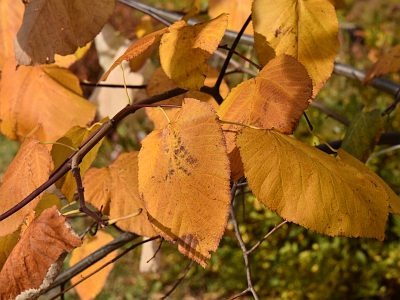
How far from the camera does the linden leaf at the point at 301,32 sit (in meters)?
0.61

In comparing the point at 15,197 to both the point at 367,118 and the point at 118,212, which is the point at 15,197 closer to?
the point at 118,212

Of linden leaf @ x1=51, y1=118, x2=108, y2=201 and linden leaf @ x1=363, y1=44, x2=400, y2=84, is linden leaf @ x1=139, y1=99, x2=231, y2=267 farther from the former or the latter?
linden leaf @ x1=363, y1=44, x2=400, y2=84

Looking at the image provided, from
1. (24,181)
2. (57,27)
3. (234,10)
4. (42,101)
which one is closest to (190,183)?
(24,181)

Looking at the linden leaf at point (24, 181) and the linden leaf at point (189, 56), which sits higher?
the linden leaf at point (189, 56)

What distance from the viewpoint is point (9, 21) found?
82 cm

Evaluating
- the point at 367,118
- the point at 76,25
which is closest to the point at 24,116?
the point at 76,25

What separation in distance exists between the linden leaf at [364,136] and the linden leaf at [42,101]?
1.54ft

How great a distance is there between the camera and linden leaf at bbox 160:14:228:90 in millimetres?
544

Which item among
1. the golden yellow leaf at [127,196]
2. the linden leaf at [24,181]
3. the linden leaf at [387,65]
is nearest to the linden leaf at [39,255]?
the linden leaf at [24,181]

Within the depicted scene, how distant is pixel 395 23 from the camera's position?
3701 mm

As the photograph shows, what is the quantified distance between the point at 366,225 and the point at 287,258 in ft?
6.12

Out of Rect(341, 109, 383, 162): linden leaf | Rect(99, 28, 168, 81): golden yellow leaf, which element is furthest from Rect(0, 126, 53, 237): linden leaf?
Rect(341, 109, 383, 162): linden leaf

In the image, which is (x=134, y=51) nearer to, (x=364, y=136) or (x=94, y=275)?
(x=364, y=136)

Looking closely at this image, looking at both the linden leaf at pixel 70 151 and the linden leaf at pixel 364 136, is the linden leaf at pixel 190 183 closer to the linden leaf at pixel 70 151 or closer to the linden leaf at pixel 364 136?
the linden leaf at pixel 70 151
